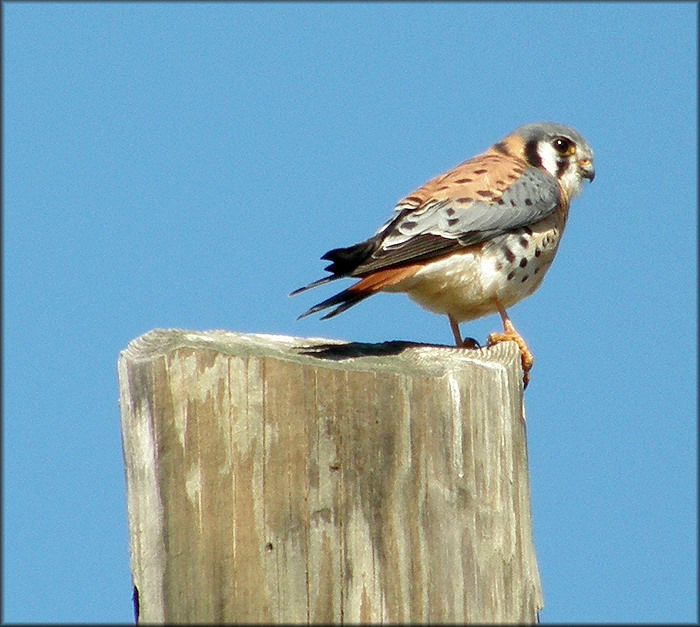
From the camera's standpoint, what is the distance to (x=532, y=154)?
6.29m

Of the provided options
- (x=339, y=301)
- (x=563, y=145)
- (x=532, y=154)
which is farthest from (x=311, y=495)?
(x=563, y=145)

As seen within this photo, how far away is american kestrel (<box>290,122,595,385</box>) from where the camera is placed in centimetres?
476

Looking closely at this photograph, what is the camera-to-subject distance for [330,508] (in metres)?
2.76

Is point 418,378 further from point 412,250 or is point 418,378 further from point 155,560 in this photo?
point 412,250

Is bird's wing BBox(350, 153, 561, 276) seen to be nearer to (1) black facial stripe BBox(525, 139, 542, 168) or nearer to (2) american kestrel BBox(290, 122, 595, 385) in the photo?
(2) american kestrel BBox(290, 122, 595, 385)

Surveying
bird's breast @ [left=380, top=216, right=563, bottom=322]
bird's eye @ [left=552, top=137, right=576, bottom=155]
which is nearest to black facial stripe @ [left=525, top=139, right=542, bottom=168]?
bird's eye @ [left=552, top=137, right=576, bottom=155]

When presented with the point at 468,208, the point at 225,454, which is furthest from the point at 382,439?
the point at 468,208

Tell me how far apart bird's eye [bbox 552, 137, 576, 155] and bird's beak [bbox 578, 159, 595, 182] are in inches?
3.5

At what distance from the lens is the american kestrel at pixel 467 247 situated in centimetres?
476

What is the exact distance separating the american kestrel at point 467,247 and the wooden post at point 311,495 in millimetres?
1577

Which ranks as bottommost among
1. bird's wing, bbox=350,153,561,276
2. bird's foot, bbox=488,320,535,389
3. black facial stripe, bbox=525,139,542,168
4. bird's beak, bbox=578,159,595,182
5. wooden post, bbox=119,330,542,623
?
wooden post, bbox=119,330,542,623

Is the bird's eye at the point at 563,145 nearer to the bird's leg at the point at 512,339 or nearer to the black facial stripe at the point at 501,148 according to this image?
the black facial stripe at the point at 501,148

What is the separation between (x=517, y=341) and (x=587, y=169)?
4.95 ft

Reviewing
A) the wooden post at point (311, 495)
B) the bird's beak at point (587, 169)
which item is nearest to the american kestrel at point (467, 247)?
the bird's beak at point (587, 169)
